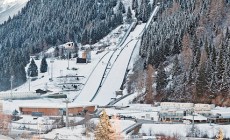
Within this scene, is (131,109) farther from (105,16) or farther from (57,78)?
(105,16)

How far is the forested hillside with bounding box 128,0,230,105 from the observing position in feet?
149

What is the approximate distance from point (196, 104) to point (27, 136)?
13754 millimetres

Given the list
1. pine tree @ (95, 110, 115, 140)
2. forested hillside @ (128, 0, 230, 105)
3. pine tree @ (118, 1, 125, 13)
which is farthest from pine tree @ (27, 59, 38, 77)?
pine tree @ (95, 110, 115, 140)

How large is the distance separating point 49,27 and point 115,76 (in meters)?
34.3

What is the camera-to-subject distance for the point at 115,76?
207 feet

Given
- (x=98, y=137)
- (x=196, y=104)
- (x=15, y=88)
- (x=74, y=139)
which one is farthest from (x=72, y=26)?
(x=98, y=137)

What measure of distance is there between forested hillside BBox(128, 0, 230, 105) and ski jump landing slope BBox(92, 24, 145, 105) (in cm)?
270

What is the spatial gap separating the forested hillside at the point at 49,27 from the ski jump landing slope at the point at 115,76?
10.2 metres

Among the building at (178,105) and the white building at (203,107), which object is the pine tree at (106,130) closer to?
the white building at (203,107)

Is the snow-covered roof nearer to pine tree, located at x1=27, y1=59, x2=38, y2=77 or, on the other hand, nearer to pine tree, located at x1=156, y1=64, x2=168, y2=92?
pine tree, located at x1=156, y1=64, x2=168, y2=92

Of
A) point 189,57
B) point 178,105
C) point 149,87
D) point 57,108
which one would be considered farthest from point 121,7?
point 178,105

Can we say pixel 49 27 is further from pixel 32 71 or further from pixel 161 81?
pixel 161 81

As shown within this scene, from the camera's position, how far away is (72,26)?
89.9m

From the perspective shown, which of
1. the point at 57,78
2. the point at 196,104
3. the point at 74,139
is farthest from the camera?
the point at 57,78
